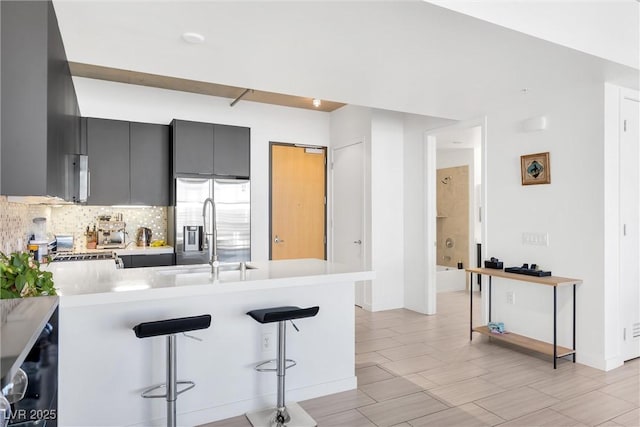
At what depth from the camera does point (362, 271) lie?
9.82ft

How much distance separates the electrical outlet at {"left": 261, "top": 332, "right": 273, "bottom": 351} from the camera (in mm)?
2871

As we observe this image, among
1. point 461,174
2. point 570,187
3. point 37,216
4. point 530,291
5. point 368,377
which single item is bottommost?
point 368,377

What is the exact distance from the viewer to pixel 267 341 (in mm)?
2883

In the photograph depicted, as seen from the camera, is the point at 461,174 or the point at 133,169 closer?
the point at 133,169

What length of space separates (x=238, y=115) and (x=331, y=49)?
10.8 ft

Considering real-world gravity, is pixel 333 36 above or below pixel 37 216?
above

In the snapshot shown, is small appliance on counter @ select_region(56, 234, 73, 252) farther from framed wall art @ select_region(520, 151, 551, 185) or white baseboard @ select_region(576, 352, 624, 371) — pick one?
white baseboard @ select_region(576, 352, 624, 371)

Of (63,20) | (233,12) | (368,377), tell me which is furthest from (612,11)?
(63,20)

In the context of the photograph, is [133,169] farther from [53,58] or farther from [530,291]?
[530,291]

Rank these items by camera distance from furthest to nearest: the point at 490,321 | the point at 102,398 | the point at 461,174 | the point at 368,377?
the point at 461,174, the point at 490,321, the point at 368,377, the point at 102,398

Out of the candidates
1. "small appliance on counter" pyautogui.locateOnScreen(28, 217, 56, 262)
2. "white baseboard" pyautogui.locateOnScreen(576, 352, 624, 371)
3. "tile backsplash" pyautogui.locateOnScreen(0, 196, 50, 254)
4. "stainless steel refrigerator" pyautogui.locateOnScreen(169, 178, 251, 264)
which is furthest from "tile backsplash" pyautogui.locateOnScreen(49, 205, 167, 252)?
"white baseboard" pyautogui.locateOnScreen(576, 352, 624, 371)

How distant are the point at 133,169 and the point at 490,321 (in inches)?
175

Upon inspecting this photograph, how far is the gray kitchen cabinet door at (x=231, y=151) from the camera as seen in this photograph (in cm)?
516

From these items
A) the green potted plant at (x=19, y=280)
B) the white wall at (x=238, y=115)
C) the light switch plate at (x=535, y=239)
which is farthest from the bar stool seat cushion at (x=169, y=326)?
the white wall at (x=238, y=115)
